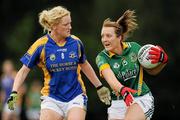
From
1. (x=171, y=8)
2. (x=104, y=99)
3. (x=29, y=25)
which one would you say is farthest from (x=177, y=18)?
(x=104, y=99)

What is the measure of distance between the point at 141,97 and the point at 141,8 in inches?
558

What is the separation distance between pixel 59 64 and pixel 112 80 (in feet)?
2.80

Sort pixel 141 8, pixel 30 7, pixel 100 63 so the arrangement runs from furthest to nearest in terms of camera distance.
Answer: pixel 30 7 → pixel 141 8 → pixel 100 63

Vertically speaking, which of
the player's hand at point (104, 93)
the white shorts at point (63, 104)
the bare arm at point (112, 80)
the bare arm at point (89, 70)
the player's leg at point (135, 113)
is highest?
the bare arm at point (89, 70)

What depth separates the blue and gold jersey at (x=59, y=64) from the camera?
35.0 feet

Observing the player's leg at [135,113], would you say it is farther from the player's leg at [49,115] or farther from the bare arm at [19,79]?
the bare arm at [19,79]

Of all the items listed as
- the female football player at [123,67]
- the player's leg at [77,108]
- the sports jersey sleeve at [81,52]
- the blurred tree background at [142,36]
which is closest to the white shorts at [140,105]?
the female football player at [123,67]

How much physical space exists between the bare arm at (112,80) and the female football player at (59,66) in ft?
1.80

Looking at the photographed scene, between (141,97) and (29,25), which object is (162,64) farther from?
(29,25)

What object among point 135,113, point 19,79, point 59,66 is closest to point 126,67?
point 135,113

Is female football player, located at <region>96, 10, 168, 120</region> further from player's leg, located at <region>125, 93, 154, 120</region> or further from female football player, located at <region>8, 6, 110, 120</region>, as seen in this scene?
female football player, located at <region>8, 6, 110, 120</region>

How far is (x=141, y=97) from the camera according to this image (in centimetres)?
1052

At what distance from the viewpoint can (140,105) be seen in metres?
10.4

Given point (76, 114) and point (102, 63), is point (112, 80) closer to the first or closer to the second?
point (102, 63)
